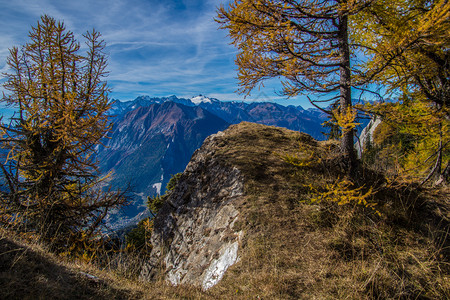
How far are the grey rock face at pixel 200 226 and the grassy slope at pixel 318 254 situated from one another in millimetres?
520

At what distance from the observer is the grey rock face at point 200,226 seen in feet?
14.4

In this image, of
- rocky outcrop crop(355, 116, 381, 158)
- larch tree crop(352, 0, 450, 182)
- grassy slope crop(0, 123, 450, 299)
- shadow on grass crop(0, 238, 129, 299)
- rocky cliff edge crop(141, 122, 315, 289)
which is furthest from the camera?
rocky cliff edge crop(141, 122, 315, 289)

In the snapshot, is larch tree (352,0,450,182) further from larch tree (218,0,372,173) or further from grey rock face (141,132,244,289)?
grey rock face (141,132,244,289)

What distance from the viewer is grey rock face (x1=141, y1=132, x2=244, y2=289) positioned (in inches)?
173

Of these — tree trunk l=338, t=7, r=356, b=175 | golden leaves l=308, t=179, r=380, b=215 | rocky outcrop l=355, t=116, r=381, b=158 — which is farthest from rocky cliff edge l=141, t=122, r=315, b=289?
tree trunk l=338, t=7, r=356, b=175

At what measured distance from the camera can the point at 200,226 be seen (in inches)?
240

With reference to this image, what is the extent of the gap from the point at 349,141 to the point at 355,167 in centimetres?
68

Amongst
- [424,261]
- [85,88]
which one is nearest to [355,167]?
[424,261]

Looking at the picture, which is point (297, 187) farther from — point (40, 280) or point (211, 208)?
point (40, 280)

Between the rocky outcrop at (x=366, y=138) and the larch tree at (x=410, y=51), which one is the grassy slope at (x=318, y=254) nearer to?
the rocky outcrop at (x=366, y=138)

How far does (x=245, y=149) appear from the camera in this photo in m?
7.70

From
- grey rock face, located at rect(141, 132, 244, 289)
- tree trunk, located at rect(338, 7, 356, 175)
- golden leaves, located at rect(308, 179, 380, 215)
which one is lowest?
grey rock face, located at rect(141, 132, 244, 289)

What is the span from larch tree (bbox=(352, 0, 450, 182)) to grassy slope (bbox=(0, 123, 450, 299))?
148cm

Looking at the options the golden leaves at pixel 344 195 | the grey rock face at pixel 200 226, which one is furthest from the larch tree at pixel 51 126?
the golden leaves at pixel 344 195
